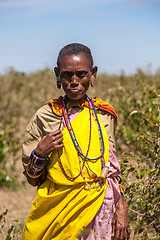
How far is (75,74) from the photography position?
6.40ft

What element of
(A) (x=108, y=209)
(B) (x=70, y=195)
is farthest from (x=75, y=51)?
(A) (x=108, y=209)

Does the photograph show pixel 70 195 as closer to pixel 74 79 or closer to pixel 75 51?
pixel 74 79

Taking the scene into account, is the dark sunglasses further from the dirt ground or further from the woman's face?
the dirt ground

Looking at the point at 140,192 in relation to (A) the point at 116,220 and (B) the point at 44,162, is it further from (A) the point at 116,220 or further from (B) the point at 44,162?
(B) the point at 44,162

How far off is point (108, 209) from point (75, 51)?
965 mm

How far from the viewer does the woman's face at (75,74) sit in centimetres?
194

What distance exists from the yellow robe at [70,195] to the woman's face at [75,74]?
152 mm

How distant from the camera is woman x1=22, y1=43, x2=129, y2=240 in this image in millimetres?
1896

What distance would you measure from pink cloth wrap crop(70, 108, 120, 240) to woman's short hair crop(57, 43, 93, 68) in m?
0.33

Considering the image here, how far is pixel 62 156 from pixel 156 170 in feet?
3.76

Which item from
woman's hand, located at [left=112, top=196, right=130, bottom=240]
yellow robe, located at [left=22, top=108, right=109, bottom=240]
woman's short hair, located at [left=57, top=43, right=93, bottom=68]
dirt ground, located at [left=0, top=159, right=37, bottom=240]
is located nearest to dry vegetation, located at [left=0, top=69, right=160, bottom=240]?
dirt ground, located at [left=0, top=159, right=37, bottom=240]

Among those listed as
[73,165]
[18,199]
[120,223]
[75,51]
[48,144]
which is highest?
[75,51]

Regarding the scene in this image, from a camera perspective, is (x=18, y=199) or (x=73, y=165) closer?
(x=73, y=165)

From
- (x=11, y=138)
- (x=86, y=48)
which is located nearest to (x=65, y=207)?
(x=86, y=48)
